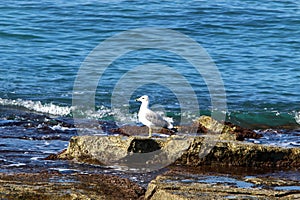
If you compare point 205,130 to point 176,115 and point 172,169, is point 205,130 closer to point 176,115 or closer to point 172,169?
point 172,169

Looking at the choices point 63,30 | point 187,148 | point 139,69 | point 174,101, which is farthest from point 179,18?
point 187,148

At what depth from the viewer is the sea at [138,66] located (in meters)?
13.9

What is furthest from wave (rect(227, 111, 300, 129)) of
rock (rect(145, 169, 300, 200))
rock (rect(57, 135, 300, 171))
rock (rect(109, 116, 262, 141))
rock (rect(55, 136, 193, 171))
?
rock (rect(145, 169, 300, 200))

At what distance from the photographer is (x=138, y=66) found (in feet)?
65.2

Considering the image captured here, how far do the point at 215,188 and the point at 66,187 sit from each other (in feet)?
5.30

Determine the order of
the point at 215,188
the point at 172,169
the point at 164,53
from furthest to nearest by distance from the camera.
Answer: the point at 164,53
the point at 172,169
the point at 215,188

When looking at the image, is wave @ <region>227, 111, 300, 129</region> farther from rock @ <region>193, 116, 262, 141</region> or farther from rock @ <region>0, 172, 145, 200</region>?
rock @ <region>0, 172, 145, 200</region>

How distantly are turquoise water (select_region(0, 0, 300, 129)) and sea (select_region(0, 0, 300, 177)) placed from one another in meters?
0.03

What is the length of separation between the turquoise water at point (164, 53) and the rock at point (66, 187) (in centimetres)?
683

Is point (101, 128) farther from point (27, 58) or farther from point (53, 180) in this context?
point (27, 58)

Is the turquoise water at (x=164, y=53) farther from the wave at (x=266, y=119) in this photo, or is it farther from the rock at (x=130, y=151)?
the rock at (x=130, y=151)

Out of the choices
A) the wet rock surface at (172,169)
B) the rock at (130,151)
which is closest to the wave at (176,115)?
the wet rock surface at (172,169)

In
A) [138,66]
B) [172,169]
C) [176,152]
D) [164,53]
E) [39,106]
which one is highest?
[164,53]

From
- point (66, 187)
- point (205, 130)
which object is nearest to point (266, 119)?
point (205, 130)
